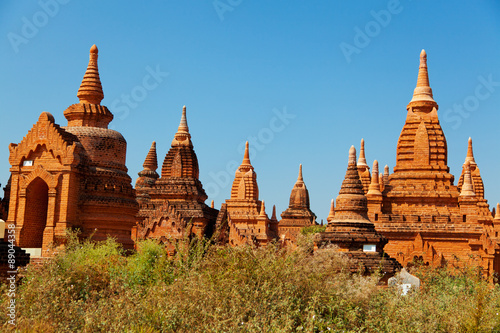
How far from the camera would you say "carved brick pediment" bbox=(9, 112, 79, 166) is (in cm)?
2520

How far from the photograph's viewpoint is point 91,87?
28766 millimetres

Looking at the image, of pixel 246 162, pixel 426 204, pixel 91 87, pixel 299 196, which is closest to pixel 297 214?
pixel 299 196

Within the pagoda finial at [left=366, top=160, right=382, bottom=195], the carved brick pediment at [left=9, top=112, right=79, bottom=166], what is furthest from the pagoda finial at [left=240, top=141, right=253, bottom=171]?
the carved brick pediment at [left=9, top=112, right=79, bottom=166]

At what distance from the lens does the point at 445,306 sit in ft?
51.3

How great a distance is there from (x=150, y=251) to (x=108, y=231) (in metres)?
8.59

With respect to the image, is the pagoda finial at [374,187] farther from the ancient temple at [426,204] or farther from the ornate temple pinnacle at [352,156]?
the ornate temple pinnacle at [352,156]

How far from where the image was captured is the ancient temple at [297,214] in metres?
52.7

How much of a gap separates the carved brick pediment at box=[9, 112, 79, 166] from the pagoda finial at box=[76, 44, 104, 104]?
3.18 m

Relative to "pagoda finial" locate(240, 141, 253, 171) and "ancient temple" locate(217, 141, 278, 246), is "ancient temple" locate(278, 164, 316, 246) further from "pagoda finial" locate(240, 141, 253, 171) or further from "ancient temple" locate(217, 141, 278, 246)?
"pagoda finial" locate(240, 141, 253, 171)


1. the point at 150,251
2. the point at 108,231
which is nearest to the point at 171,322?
the point at 150,251

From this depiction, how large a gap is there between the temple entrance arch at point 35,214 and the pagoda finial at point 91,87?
15.2 feet

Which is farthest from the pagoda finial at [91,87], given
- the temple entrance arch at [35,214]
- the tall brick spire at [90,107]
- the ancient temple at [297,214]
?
the ancient temple at [297,214]

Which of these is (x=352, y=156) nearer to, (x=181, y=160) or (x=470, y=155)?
(x=181, y=160)

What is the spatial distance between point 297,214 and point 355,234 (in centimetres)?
3023
